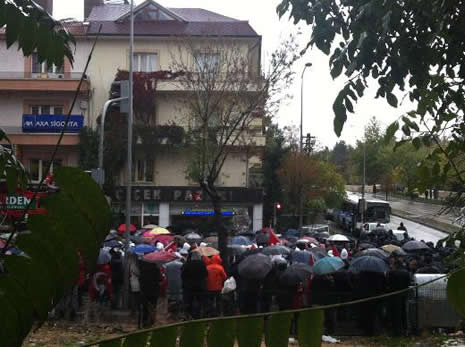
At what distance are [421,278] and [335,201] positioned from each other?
110 ft

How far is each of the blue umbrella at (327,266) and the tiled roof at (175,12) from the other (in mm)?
20962

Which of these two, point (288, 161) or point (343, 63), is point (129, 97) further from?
point (288, 161)

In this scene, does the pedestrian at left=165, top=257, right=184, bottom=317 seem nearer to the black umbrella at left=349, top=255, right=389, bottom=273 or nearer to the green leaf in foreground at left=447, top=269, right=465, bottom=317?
the black umbrella at left=349, top=255, right=389, bottom=273

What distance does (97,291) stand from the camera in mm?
12633

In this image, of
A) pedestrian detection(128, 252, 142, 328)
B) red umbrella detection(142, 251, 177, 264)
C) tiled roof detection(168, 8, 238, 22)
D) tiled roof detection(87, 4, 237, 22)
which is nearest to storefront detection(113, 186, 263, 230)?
tiled roof detection(168, 8, 238, 22)

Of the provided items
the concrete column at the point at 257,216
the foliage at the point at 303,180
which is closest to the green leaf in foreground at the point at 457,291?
the concrete column at the point at 257,216

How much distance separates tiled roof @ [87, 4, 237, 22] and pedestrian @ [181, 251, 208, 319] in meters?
21.9

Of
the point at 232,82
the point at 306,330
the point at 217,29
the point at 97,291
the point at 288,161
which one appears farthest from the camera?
the point at 288,161

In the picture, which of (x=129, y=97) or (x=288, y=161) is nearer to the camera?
(x=129, y=97)

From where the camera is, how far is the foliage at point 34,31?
5.95 ft

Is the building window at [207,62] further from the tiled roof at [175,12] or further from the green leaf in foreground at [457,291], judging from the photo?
the green leaf in foreground at [457,291]

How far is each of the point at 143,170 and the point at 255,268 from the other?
66.9ft

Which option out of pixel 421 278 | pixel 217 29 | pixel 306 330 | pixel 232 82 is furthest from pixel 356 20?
pixel 217 29

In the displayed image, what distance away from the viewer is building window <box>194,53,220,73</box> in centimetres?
1975
